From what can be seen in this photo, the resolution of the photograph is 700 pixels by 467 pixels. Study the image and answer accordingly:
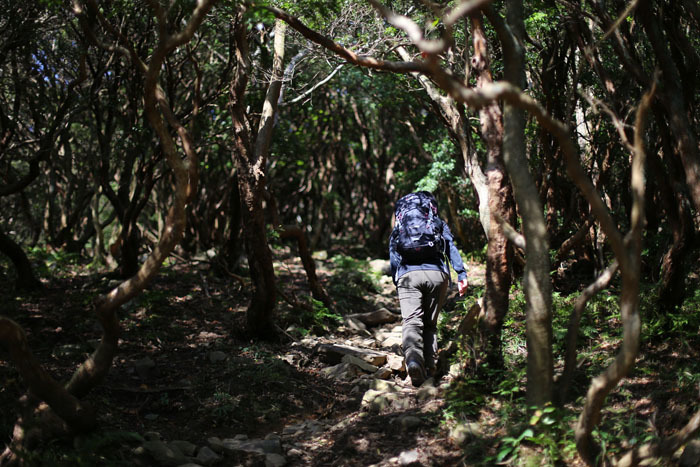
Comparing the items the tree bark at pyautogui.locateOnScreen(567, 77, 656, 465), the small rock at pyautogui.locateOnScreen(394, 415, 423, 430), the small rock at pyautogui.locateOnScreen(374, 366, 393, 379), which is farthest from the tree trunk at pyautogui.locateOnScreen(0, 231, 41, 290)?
the tree bark at pyautogui.locateOnScreen(567, 77, 656, 465)

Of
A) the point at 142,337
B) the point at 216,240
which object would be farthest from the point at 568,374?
the point at 216,240

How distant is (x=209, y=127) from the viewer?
12.6 meters

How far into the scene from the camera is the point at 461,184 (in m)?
12.4

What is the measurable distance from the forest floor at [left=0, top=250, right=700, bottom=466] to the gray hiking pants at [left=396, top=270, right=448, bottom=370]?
42 centimetres

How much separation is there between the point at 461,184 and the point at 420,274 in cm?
678

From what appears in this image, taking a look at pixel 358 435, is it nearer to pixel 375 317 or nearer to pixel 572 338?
pixel 572 338

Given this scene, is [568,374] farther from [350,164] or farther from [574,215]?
[350,164]

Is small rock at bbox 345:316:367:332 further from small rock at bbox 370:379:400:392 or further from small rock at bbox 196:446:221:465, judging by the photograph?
small rock at bbox 196:446:221:465

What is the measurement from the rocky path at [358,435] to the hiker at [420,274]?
0.35 metres

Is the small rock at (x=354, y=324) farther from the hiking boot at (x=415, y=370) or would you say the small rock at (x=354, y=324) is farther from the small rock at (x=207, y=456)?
the small rock at (x=207, y=456)

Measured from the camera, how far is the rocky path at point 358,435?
463 centimetres

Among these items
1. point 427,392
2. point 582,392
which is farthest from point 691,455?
point 427,392

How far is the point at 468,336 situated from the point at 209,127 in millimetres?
9014

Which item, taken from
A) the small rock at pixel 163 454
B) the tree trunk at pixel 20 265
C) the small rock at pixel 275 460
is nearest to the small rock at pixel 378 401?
the small rock at pixel 275 460
